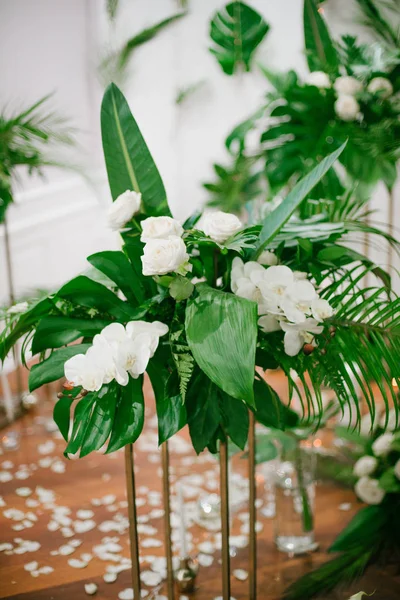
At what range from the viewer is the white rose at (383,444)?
1.46m

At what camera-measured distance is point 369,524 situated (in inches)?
54.6

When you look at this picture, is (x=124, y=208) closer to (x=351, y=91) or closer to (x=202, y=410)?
(x=202, y=410)

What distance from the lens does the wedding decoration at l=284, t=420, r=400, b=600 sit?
4.08ft

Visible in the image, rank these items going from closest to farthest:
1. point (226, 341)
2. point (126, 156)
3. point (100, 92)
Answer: point (226, 341)
point (126, 156)
point (100, 92)

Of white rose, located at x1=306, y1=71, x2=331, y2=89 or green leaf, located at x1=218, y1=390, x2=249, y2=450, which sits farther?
white rose, located at x1=306, y1=71, x2=331, y2=89

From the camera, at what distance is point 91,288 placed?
913mm

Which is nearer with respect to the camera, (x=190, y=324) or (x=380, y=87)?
(x=190, y=324)

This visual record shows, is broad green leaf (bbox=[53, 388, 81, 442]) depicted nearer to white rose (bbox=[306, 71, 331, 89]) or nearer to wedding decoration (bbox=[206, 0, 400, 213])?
wedding decoration (bbox=[206, 0, 400, 213])

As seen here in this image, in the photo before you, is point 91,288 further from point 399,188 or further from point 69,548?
point 399,188

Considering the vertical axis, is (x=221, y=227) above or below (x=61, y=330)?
above

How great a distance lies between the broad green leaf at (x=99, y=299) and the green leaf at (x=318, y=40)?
1245mm

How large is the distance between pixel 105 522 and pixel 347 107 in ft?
4.29

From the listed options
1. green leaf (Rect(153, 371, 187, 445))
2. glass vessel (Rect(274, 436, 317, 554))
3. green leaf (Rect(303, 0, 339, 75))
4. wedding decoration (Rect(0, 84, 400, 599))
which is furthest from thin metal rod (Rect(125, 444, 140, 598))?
green leaf (Rect(303, 0, 339, 75))

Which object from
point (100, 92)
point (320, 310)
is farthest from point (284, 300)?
point (100, 92)
